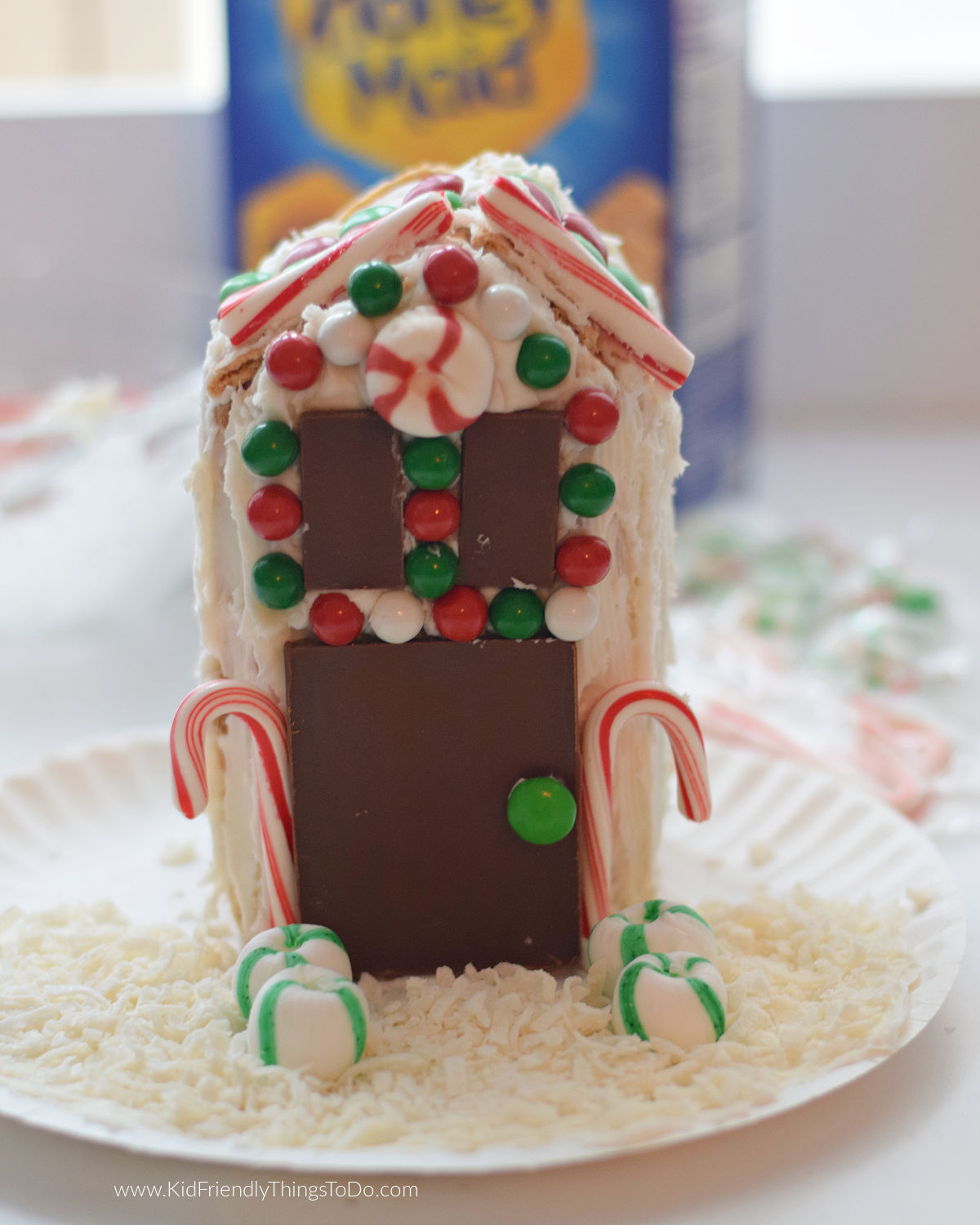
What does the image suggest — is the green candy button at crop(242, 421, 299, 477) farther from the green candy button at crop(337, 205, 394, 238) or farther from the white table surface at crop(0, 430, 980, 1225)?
the white table surface at crop(0, 430, 980, 1225)

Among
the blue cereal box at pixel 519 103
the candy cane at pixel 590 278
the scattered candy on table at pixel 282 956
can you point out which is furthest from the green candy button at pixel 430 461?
the blue cereal box at pixel 519 103

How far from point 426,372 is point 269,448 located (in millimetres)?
85

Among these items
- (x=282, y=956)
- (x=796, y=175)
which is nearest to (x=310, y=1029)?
(x=282, y=956)

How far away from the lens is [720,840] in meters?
0.96

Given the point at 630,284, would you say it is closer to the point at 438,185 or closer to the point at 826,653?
the point at 438,185

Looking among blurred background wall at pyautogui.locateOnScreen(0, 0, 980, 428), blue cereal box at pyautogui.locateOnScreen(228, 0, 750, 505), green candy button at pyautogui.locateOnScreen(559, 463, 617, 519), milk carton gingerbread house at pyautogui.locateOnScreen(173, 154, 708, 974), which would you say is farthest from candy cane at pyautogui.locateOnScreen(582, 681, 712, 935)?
blurred background wall at pyautogui.locateOnScreen(0, 0, 980, 428)

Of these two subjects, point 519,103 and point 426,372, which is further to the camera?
point 519,103

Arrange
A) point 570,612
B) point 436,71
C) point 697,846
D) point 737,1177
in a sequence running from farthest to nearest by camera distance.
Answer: point 436,71, point 697,846, point 570,612, point 737,1177

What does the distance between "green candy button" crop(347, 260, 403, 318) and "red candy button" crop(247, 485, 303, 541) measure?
A: 98mm

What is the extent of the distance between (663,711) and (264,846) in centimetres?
23

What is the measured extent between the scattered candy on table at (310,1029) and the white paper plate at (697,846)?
0.60ft

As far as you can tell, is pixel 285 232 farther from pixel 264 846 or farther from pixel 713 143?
pixel 264 846

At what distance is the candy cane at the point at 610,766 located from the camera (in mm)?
757

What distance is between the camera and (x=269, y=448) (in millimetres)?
685
